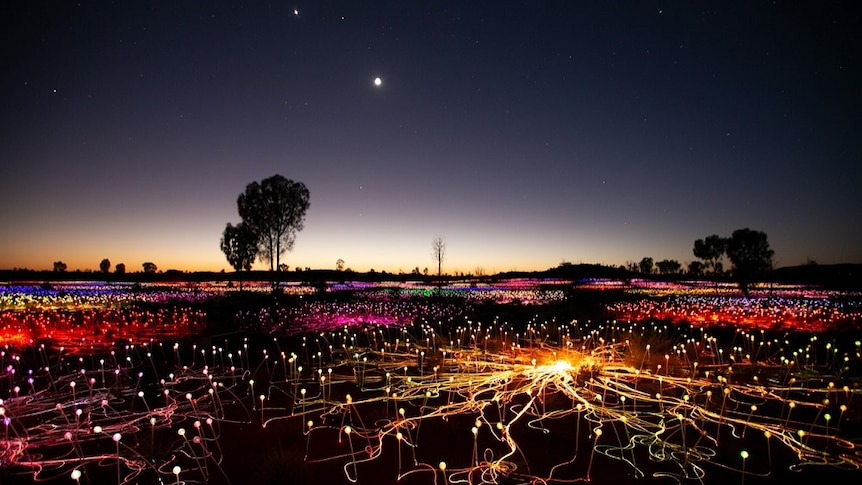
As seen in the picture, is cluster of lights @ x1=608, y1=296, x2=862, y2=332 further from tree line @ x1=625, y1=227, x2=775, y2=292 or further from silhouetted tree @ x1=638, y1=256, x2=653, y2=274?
silhouetted tree @ x1=638, y1=256, x2=653, y2=274

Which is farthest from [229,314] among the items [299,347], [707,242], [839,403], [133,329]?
[707,242]

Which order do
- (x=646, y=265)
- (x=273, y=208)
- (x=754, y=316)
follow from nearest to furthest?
(x=754, y=316)
(x=273, y=208)
(x=646, y=265)

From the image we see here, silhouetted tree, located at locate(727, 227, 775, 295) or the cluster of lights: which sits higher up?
silhouetted tree, located at locate(727, 227, 775, 295)

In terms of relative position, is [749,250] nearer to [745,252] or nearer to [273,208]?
[745,252]

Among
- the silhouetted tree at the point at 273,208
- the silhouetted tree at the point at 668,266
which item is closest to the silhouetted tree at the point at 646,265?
the silhouetted tree at the point at 668,266

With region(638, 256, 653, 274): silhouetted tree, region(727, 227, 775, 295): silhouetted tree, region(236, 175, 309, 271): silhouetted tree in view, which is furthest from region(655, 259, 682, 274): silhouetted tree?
region(236, 175, 309, 271): silhouetted tree

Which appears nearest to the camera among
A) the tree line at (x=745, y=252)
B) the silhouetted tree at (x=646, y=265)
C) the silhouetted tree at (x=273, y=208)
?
the silhouetted tree at (x=273, y=208)

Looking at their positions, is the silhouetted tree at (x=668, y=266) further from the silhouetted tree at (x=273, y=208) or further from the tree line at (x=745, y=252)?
the silhouetted tree at (x=273, y=208)

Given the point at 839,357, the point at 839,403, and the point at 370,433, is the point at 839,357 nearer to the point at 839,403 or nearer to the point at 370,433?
the point at 839,403

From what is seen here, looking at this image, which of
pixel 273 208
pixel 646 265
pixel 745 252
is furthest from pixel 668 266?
pixel 273 208

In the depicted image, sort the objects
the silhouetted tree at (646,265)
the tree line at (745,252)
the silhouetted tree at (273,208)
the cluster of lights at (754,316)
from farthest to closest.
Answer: the silhouetted tree at (646,265) → the tree line at (745,252) → the silhouetted tree at (273,208) → the cluster of lights at (754,316)

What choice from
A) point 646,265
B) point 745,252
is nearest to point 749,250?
point 745,252

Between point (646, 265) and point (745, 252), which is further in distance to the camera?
point (646, 265)

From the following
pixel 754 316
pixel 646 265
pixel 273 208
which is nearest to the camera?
pixel 754 316
